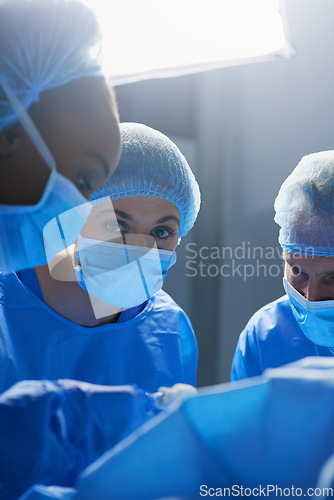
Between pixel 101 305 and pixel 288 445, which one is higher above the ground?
pixel 101 305

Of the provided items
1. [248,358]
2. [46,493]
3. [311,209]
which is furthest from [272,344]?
[46,493]

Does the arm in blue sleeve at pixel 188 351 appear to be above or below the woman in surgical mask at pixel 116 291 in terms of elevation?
below

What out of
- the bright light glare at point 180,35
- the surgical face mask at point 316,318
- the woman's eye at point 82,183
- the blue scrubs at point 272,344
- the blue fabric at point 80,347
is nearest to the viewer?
the woman's eye at point 82,183

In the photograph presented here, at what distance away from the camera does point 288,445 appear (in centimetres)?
57

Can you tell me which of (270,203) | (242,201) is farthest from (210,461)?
(242,201)

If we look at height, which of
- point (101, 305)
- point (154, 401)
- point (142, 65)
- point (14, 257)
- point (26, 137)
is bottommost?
point (154, 401)

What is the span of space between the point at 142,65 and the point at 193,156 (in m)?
1.93

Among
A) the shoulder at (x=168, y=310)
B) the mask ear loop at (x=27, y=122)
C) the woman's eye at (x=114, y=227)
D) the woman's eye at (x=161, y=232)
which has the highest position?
the mask ear loop at (x=27, y=122)

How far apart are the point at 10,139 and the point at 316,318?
1100 millimetres

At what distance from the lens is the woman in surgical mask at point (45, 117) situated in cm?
74

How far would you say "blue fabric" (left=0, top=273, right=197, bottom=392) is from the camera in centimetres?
119

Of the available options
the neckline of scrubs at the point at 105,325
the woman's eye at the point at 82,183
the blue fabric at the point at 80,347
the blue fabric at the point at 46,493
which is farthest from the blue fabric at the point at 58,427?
the neckline of scrubs at the point at 105,325

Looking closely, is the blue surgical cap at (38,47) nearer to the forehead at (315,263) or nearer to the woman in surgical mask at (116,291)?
the woman in surgical mask at (116,291)

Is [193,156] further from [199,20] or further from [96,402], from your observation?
[96,402]
